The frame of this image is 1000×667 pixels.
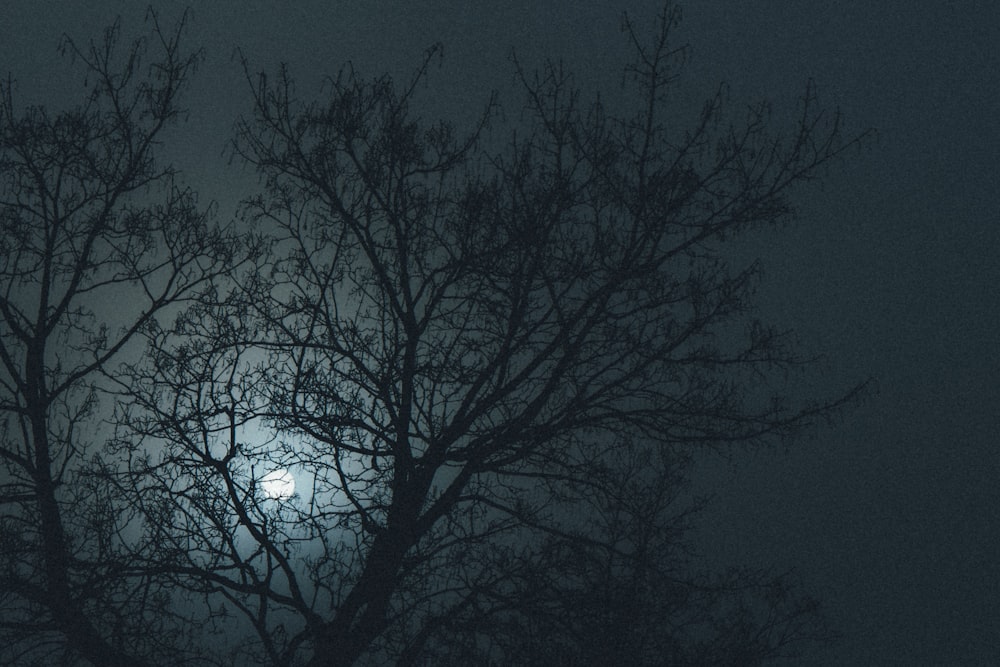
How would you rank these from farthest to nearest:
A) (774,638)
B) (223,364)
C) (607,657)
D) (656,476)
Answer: (656,476) → (774,638) → (223,364) → (607,657)

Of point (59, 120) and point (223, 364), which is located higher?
point (59, 120)

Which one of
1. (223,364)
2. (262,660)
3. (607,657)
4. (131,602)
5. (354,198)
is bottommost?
(607,657)

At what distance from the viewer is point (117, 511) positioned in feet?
11.7

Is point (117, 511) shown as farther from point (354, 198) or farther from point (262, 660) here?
point (354, 198)

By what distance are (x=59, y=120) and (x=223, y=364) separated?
1403 mm

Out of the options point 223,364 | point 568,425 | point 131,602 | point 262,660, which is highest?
point 223,364

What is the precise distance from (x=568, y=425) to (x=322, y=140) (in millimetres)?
1539

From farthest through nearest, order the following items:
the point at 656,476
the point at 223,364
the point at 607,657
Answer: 1. the point at 656,476
2. the point at 223,364
3. the point at 607,657

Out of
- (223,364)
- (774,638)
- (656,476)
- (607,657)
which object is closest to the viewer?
(607,657)

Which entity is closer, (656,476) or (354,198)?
(354,198)

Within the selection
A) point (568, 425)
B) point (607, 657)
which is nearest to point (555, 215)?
point (568, 425)

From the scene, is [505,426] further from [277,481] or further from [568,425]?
[277,481]

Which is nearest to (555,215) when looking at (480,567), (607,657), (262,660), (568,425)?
(568,425)

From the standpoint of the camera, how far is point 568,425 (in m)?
3.42
